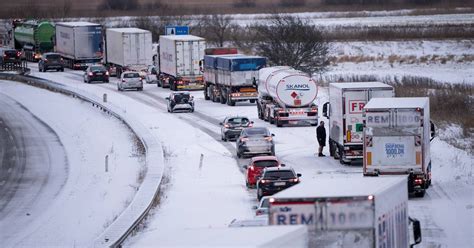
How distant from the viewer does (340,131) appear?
142 ft

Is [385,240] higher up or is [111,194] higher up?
[385,240]

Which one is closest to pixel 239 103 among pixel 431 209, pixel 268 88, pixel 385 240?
pixel 268 88

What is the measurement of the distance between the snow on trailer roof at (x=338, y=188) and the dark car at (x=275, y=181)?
14.8m

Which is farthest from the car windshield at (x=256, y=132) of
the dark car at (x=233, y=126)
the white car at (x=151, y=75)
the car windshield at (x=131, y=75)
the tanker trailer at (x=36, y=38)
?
the tanker trailer at (x=36, y=38)

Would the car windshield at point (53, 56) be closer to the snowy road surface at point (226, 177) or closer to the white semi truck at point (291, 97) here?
the snowy road surface at point (226, 177)

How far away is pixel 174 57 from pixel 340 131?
→ 122 ft

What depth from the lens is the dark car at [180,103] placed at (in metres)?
66.0

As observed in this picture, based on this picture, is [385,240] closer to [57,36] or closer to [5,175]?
[5,175]

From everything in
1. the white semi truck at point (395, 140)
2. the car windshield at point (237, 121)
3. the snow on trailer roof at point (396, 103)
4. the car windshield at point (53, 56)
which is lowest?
the car windshield at point (237, 121)

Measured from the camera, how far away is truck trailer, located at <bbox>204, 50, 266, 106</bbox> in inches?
2625

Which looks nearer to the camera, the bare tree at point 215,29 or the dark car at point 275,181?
the dark car at point 275,181

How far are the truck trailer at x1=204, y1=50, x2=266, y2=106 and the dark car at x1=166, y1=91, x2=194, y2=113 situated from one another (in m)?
2.91

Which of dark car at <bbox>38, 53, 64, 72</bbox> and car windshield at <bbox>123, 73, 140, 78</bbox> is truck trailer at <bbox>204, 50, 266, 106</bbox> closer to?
car windshield at <bbox>123, 73, 140, 78</bbox>

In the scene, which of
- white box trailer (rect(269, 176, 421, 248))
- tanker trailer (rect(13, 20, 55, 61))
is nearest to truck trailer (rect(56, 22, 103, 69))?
tanker trailer (rect(13, 20, 55, 61))
